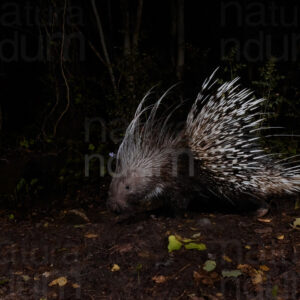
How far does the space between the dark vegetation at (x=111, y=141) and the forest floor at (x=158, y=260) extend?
0.03 ft

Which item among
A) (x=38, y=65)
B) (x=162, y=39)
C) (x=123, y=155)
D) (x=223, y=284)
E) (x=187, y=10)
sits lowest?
(x=223, y=284)

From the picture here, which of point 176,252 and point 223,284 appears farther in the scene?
point 176,252

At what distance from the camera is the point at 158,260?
2.53 meters

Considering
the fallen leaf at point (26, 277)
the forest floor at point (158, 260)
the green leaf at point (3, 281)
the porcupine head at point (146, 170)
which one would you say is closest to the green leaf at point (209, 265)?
the forest floor at point (158, 260)

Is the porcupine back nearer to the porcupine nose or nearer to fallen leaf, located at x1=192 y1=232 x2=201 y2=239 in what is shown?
fallen leaf, located at x1=192 y1=232 x2=201 y2=239

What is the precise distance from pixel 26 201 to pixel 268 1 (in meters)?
5.52

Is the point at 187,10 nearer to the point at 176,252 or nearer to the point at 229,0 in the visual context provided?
the point at 229,0

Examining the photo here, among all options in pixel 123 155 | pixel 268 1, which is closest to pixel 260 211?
pixel 123 155

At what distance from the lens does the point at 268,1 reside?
6.82 metres

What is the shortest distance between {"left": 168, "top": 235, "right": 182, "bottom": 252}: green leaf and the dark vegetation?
5 cm

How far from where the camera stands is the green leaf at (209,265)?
2356 mm

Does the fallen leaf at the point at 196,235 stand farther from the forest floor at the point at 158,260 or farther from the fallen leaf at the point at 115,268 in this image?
the fallen leaf at the point at 115,268

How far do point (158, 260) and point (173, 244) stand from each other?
0.19 meters

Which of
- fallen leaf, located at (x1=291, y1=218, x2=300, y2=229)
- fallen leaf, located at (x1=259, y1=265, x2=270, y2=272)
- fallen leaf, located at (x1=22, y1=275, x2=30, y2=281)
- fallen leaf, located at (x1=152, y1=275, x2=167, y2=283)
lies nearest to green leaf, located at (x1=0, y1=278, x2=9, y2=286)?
fallen leaf, located at (x1=22, y1=275, x2=30, y2=281)
